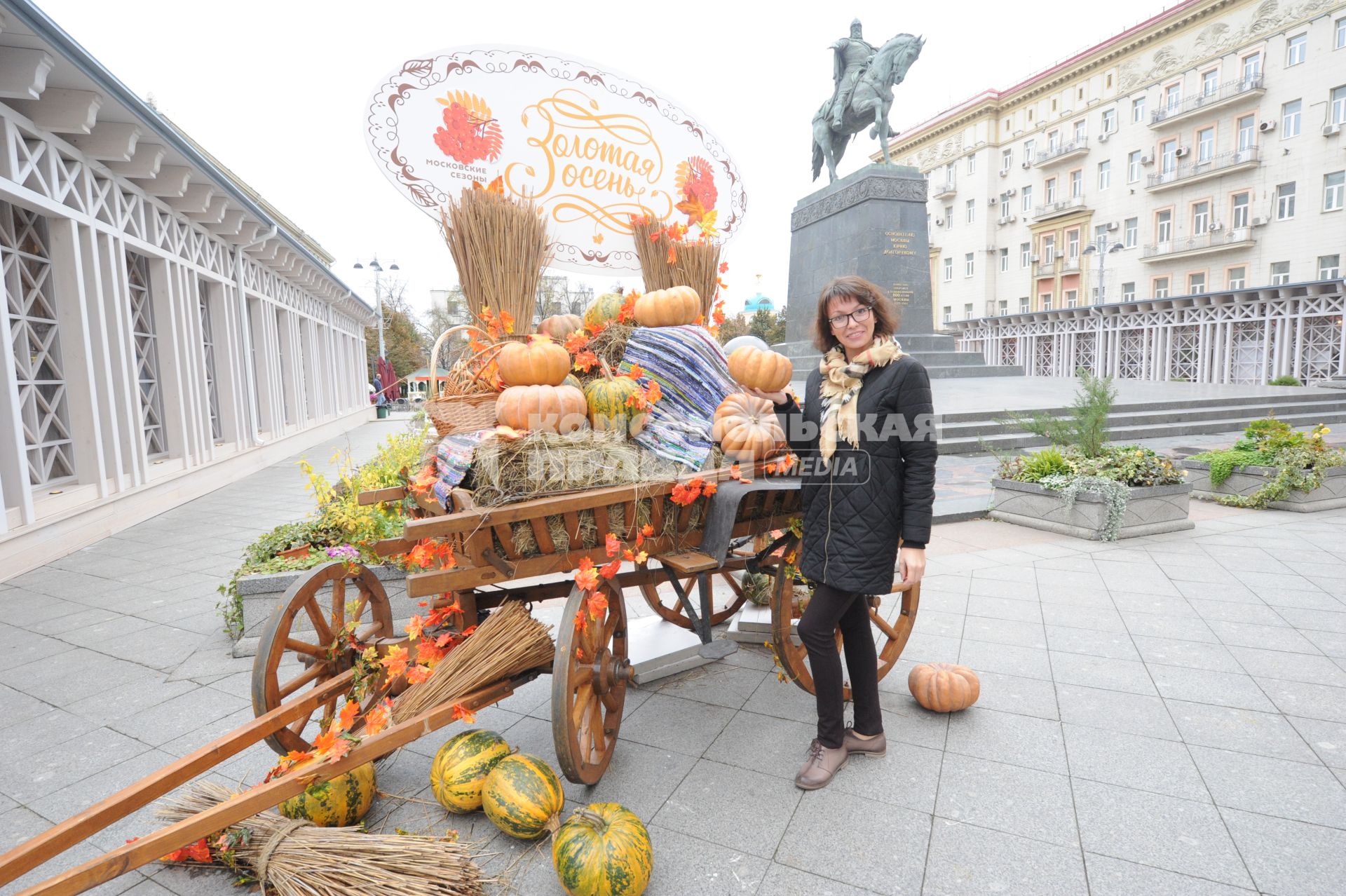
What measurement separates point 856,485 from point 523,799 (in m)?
1.43

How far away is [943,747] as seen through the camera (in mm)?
2486

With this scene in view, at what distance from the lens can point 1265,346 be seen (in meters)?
18.7

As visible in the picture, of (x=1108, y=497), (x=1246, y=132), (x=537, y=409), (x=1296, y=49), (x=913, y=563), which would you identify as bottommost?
(x=1108, y=497)

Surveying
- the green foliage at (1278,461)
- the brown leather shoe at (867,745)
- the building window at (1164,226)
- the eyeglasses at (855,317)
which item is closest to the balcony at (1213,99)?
the building window at (1164,226)

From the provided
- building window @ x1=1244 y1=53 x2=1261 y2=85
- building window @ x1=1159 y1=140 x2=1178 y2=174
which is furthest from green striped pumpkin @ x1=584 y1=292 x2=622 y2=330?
building window @ x1=1159 y1=140 x2=1178 y2=174

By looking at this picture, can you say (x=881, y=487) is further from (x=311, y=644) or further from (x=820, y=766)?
(x=311, y=644)

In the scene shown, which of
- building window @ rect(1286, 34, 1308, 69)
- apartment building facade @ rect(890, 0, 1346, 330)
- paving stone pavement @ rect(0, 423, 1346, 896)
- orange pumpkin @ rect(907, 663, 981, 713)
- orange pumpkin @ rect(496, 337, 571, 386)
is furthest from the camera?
building window @ rect(1286, 34, 1308, 69)

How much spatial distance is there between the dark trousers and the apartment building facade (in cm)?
2756

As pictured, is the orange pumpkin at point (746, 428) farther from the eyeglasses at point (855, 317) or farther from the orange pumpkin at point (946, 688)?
the orange pumpkin at point (946, 688)

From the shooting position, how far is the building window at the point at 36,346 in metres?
5.38

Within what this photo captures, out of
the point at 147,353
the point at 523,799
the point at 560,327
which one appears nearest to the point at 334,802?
the point at 523,799

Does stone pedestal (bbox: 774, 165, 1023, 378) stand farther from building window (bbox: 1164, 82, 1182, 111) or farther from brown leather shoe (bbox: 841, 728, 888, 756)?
building window (bbox: 1164, 82, 1182, 111)

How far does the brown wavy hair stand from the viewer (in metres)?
2.20

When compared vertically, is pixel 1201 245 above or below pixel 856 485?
above
